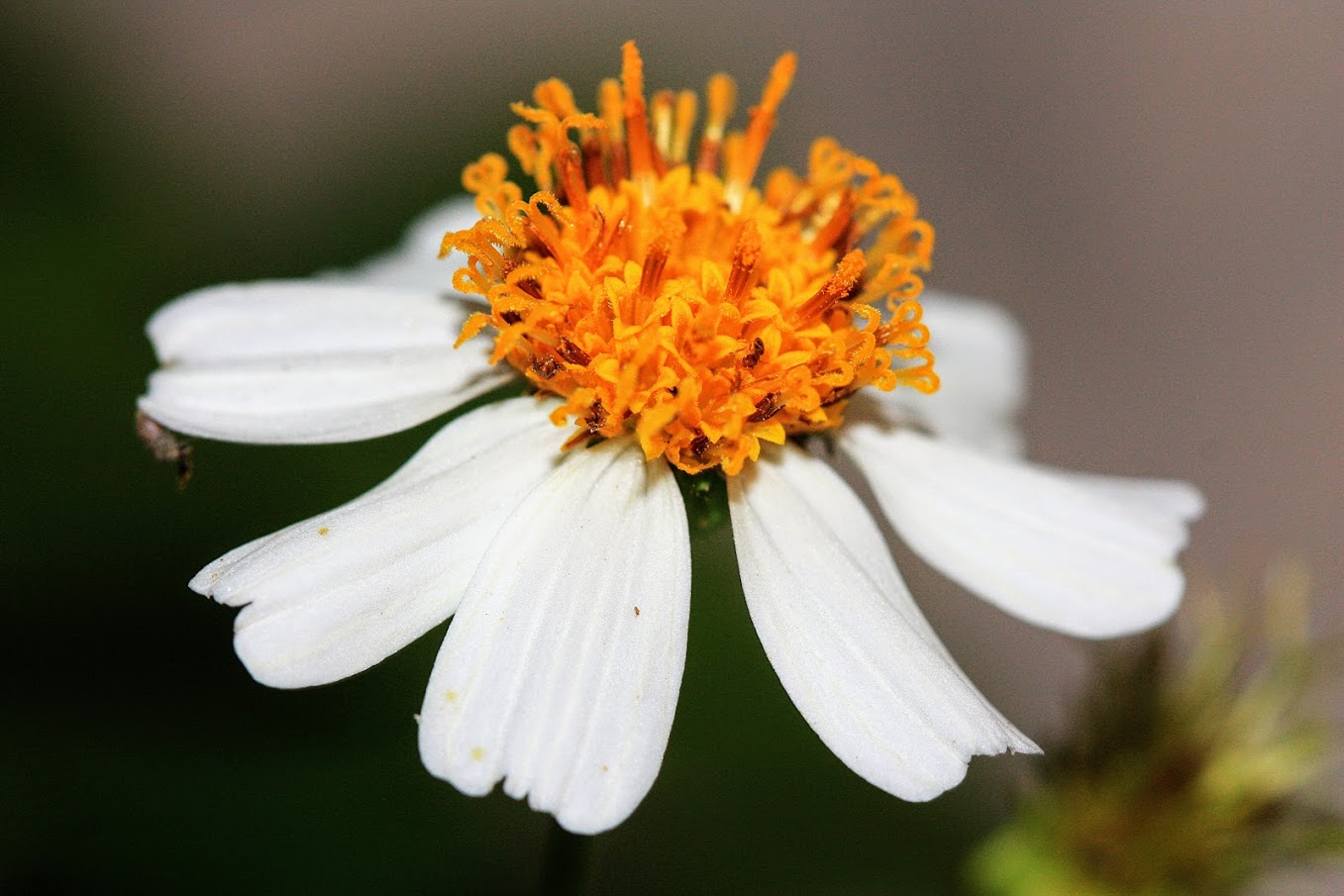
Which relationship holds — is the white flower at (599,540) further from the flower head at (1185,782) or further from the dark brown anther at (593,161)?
the flower head at (1185,782)

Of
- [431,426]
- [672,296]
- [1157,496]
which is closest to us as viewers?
[672,296]

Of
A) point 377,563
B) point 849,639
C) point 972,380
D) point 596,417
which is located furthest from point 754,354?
point 972,380

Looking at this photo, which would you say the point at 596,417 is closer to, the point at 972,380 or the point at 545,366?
the point at 545,366

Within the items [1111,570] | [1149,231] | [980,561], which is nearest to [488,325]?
[980,561]

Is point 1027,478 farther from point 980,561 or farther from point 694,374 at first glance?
point 694,374

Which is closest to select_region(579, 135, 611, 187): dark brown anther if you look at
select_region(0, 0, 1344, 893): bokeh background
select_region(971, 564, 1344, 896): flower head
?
select_region(0, 0, 1344, 893): bokeh background

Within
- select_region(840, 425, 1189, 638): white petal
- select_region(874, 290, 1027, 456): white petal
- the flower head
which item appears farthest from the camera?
the flower head

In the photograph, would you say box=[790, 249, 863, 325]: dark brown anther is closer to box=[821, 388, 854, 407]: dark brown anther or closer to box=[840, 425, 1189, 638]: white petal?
box=[821, 388, 854, 407]: dark brown anther
